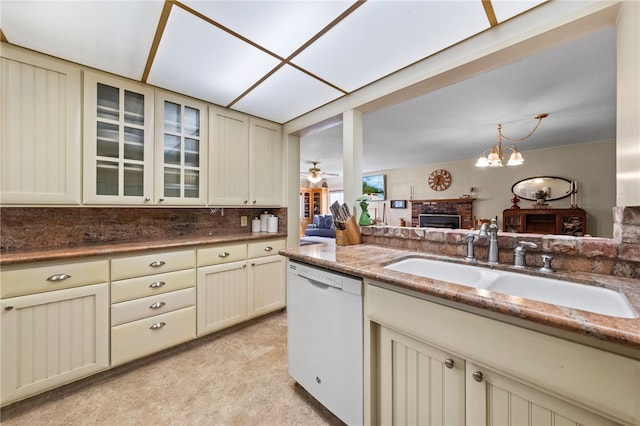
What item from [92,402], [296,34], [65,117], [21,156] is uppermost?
[296,34]

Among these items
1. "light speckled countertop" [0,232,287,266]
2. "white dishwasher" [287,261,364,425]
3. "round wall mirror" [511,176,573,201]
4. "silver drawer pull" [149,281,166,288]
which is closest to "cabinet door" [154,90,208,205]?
"light speckled countertop" [0,232,287,266]

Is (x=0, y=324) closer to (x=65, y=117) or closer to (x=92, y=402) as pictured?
(x=92, y=402)

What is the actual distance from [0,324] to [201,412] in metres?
1.25

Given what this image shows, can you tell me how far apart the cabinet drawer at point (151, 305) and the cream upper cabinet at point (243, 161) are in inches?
35.3

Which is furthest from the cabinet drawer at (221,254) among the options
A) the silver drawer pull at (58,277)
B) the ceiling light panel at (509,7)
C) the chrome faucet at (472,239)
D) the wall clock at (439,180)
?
the wall clock at (439,180)

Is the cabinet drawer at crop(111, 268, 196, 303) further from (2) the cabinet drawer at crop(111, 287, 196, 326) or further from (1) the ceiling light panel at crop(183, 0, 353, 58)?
(1) the ceiling light panel at crop(183, 0, 353, 58)

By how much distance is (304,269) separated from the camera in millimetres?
1507

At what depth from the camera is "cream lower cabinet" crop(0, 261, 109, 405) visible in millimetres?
1442

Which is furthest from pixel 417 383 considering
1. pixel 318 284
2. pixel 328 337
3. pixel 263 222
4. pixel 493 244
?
pixel 263 222

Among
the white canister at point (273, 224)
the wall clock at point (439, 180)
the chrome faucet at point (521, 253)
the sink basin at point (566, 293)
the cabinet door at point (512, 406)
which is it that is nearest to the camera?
the cabinet door at point (512, 406)

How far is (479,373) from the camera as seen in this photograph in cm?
85

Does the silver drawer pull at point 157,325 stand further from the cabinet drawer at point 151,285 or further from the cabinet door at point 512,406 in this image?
the cabinet door at point 512,406

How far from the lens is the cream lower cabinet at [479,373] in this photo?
644mm

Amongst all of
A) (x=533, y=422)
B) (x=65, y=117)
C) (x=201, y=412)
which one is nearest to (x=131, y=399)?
(x=201, y=412)
